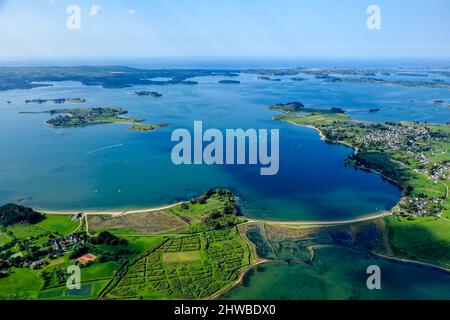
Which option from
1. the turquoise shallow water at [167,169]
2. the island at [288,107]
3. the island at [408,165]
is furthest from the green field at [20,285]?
the island at [288,107]

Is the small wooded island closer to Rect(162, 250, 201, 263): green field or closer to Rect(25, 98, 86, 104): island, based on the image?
Rect(25, 98, 86, 104): island

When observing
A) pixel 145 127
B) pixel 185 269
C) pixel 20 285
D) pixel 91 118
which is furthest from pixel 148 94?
pixel 20 285

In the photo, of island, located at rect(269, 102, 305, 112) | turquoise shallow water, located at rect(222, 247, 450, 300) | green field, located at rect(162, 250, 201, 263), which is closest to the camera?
turquoise shallow water, located at rect(222, 247, 450, 300)

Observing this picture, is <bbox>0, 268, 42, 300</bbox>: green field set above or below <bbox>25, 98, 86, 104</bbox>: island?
below

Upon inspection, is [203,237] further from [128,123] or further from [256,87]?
Result: [256,87]

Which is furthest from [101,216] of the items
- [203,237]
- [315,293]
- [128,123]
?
[128,123]

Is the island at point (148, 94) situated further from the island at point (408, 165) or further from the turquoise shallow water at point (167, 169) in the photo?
the island at point (408, 165)

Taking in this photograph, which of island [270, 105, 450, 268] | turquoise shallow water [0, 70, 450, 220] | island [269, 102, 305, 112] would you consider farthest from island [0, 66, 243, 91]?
island [270, 105, 450, 268]

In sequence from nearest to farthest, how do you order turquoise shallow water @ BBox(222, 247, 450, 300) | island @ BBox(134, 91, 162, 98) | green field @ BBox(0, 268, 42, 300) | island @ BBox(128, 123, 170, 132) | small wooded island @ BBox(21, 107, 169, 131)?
1. green field @ BBox(0, 268, 42, 300)
2. turquoise shallow water @ BBox(222, 247, 450, 300)
3. island @ BBox(128, 123, 170, 132)
4. small wooded island @ BBox(21, 107, 169, 131)
5. island @ BBox(134, 91, 162, 98)
